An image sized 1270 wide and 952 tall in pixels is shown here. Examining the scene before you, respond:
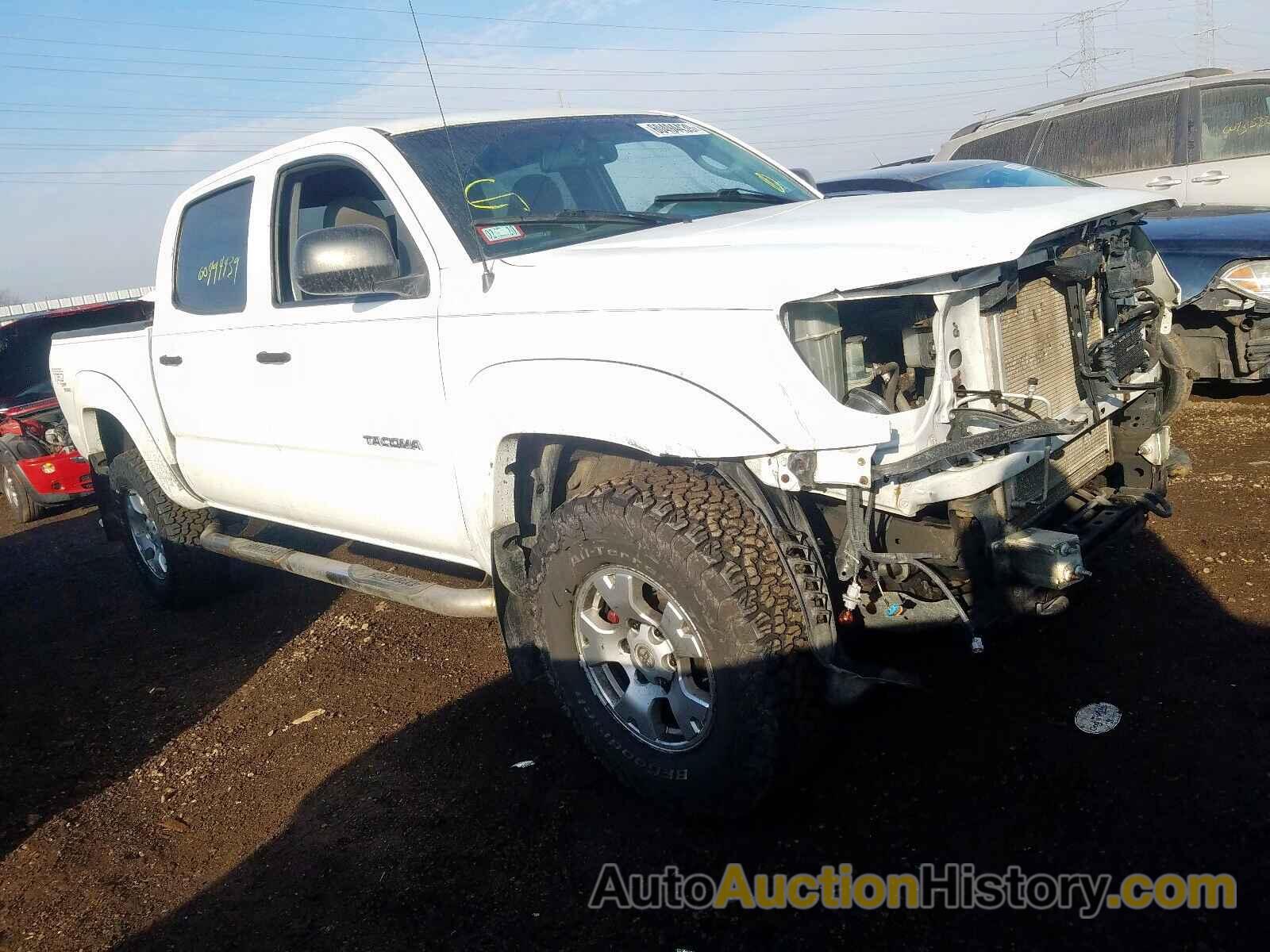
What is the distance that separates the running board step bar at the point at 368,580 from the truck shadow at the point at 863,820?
0.52m

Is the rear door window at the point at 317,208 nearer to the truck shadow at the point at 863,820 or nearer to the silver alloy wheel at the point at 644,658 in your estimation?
the silver alloy wheel at the point at 644,658

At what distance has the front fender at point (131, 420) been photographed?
16.4 ft

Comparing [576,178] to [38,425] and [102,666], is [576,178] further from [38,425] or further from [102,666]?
[38,425]

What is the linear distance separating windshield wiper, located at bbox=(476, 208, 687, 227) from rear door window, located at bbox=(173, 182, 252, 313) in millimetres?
1500

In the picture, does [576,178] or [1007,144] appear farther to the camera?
[1007,144]

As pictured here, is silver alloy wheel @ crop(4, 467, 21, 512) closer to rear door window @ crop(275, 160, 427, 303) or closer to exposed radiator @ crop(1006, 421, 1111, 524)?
rear door window @ crop(275, 160, 427, 303)

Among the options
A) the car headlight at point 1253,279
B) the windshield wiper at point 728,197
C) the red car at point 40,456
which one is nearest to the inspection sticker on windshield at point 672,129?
the windshield wiper at point 728,197

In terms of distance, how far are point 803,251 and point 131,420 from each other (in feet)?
13.2

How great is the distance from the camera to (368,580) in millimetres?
3904

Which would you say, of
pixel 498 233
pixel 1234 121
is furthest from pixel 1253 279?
pixel 498 233

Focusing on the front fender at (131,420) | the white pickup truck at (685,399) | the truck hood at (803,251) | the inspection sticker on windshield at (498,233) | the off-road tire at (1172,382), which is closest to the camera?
the truck hood at (803,251)

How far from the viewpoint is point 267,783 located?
11.9ft

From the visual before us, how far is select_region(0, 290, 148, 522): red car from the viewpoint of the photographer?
8.55 m

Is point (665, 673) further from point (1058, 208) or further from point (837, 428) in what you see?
point (1058, 208)
